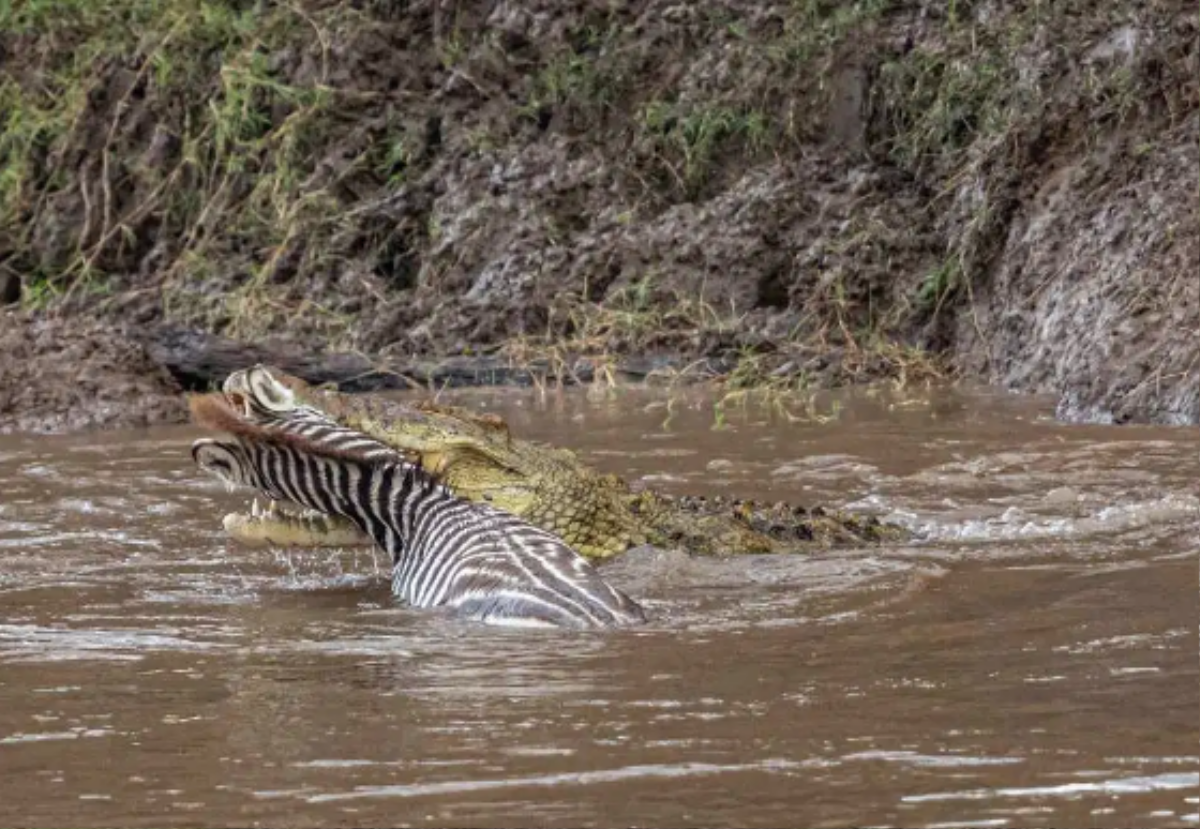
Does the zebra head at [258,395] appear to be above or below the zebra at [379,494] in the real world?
above

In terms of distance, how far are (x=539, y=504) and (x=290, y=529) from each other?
684 millimetres

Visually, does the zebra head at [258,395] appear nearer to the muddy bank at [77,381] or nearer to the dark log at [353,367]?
the muddy bank at [77,381]

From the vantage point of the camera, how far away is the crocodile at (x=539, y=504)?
6.56 meters

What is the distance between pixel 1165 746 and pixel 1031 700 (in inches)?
19.4

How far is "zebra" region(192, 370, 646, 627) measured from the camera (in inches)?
247

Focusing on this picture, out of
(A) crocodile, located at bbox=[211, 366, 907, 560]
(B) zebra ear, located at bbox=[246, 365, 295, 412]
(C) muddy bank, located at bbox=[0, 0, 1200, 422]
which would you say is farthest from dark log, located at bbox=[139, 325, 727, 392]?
(B) zebra ear, located at bbox=[246, 365, 295, 412]

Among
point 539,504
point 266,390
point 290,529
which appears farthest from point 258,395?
point 539,504

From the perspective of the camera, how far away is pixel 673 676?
16.4 feet

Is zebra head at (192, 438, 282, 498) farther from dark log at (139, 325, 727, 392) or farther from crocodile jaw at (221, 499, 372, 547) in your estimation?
dark log at (139, 325, 727, 392)

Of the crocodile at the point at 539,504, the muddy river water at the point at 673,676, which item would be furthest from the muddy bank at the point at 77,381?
the crocodile at the point at 539,504

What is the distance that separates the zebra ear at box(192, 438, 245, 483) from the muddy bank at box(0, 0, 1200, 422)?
447cm

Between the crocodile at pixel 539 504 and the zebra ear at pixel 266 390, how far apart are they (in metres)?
0.03

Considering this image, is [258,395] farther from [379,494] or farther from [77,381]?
[77,381]

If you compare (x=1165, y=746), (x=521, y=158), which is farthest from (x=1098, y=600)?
(x=521, y=158)
